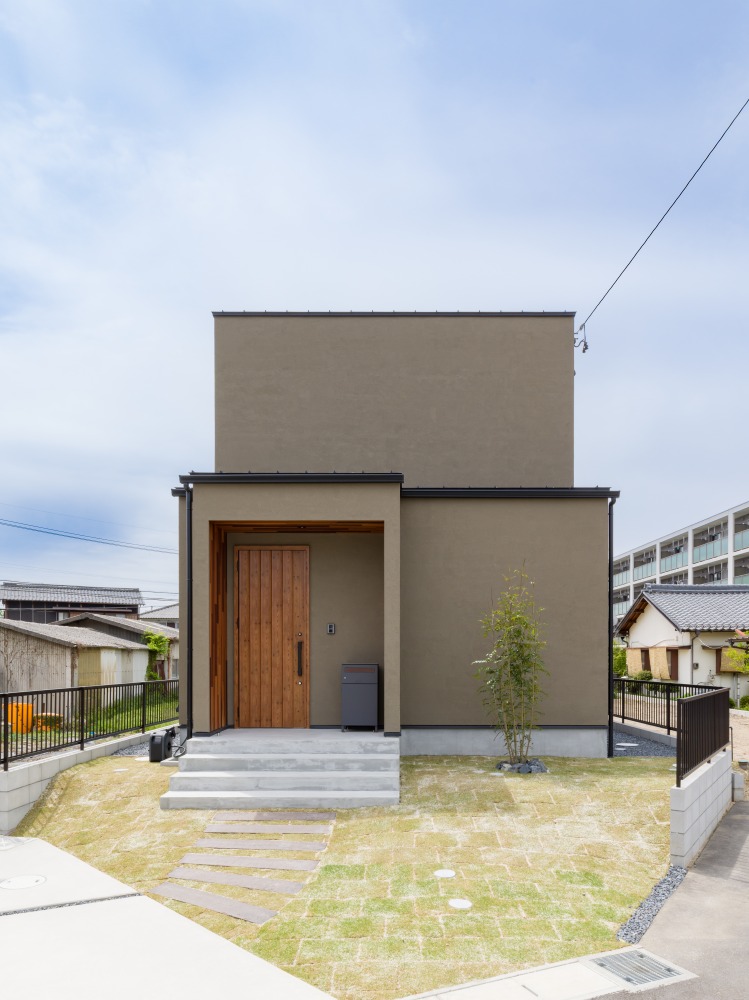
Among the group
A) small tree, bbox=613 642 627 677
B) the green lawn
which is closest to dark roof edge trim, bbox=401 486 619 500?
the green lawn

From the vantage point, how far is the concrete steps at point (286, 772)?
7.55 meters

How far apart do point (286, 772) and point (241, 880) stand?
261cm

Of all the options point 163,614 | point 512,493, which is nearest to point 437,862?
point 512,493

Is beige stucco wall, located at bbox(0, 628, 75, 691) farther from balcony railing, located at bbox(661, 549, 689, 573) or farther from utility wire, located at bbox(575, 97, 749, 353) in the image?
balcony railing, located at bbox(661, 549, 689, 573)

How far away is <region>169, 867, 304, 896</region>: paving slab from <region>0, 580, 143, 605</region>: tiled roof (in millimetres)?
37477

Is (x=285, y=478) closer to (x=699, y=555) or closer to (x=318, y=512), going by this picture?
(x=318, y=512)

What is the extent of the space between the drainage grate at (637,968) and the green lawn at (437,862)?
178 mm

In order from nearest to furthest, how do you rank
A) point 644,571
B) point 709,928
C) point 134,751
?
point 709,928
point 134,751
point 644,571

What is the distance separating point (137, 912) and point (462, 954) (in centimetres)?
214

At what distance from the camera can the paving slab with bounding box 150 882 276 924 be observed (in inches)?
192

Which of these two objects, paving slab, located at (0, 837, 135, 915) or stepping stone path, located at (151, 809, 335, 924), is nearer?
paving slab, located at (0, 837, 135, 915)

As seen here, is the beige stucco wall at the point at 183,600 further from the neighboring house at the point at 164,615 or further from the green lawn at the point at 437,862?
the neighboring house at the point at 164,615

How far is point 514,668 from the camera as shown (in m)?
8.92

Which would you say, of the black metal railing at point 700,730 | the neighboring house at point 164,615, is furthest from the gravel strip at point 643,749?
the neighboring house at point 164,615
